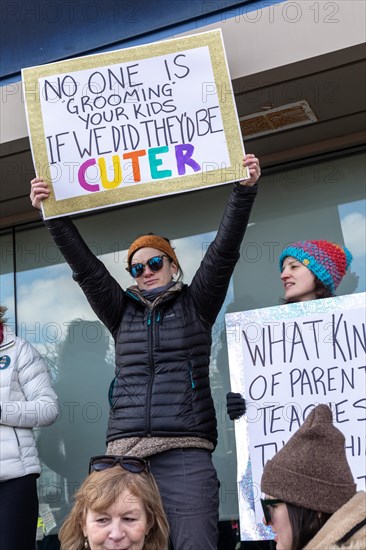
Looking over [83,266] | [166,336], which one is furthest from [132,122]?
[166,336]

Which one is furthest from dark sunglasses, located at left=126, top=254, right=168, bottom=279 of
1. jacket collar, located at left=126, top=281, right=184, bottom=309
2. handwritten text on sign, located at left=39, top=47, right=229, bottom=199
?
handwritten text on sign, located at left=39, top=47, right=229, bottom=199

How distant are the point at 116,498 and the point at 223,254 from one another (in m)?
1.22

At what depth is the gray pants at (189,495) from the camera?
316cm

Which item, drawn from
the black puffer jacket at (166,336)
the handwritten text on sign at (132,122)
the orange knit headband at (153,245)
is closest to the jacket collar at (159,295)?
the black puffer jacket at (166,336)

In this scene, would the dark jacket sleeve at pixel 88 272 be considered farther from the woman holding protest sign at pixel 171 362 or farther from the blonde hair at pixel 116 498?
the blonde hair at pixel 116 498

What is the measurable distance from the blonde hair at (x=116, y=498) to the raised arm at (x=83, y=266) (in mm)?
1053

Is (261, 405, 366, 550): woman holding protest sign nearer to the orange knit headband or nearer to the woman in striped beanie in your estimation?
the woman in striped beanie

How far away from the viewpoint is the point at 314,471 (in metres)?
2.07

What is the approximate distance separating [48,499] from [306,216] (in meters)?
2.45

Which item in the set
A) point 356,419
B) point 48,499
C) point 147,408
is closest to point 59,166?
point 147,408

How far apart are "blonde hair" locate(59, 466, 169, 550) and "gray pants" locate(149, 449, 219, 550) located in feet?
1.71

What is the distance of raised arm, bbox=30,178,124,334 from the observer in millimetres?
3600

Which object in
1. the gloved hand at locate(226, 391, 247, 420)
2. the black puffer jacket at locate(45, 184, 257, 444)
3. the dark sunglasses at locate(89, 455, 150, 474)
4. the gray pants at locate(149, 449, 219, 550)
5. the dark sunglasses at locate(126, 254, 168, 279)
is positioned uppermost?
the dark sunglasses at locate(126, 254, 168, 279)

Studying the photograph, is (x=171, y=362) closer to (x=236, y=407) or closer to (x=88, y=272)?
(x=236, y=407)
